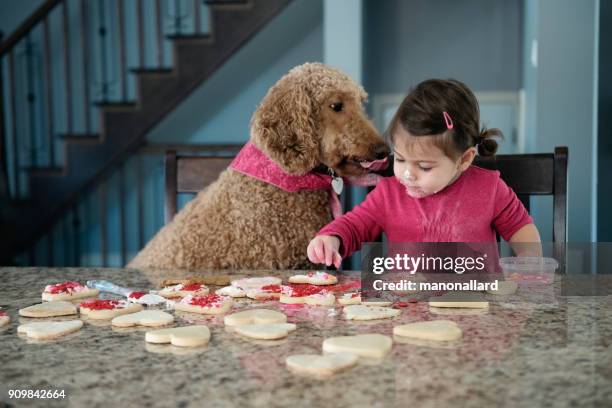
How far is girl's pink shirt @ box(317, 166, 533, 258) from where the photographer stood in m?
1.22

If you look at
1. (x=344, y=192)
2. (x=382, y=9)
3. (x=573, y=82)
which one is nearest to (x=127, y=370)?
(x=344, y=192)

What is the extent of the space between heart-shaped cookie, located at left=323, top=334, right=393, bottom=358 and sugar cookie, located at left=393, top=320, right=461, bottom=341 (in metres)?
0.03

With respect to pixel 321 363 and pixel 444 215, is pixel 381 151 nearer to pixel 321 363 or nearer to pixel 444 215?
pixel 444 215

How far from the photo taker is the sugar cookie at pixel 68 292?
2.89 feet

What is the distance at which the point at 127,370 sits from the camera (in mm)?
583

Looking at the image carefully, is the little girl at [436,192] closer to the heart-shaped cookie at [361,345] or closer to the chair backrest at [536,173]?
the chair backrest at [536,173]

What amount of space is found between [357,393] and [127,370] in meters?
0.22

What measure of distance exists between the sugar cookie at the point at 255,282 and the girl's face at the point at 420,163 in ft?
1.09

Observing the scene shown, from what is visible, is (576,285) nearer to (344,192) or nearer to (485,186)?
(485,186)

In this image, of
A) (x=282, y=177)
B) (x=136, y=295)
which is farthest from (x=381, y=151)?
(x=136, y=295)

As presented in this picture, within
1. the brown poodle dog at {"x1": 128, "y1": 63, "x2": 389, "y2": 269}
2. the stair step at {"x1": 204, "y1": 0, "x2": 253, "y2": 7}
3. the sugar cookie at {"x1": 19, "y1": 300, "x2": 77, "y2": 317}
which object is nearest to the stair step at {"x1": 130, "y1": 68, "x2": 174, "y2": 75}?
the stair step at {"x1": 204, "y1": 0, "x2": 253, "y2": 7}

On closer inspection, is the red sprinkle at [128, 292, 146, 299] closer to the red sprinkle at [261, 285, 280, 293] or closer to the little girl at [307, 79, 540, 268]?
the red sprinkle at [261, 285, 280, 293]

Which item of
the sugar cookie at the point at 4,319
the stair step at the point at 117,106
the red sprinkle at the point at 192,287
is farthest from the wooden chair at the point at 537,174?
the stair step at the point at 117,106

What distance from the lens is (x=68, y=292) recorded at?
35.2 inches
